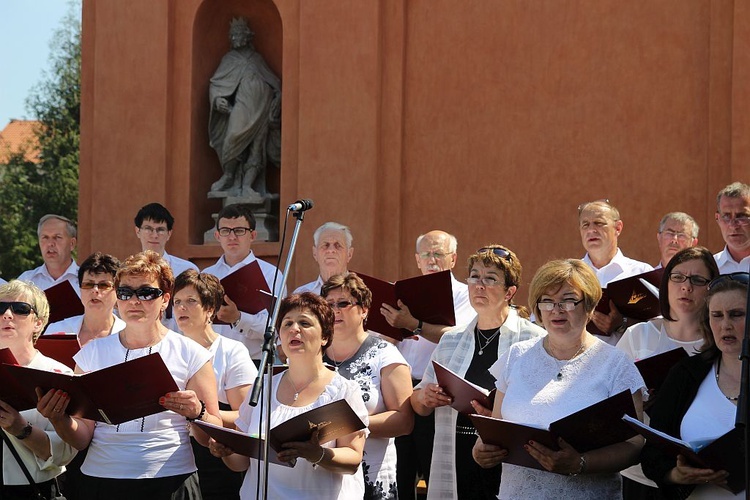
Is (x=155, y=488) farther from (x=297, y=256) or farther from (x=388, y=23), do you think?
(x=388, y=23)

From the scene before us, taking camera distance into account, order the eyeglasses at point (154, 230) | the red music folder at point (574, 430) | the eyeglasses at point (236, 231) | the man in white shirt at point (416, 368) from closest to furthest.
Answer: the red music folder at point (574, 430)
the man in white shirt at point (416, 368)
the eyeglasses at point (236, 231)
the eyeglasses at point (154, 230)

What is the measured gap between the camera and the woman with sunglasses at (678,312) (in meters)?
5.48

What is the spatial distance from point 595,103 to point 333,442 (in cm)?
521

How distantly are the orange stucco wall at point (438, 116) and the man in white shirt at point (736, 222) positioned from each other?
6.07 ft

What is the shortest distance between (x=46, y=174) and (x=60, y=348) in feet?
83.9

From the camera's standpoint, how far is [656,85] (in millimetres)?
9195

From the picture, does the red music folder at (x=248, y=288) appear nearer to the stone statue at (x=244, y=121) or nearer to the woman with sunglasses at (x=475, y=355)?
the woman with sunglasses at (x=475, y=355)

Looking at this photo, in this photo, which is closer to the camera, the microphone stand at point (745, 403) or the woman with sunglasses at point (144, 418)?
the microphone stand at point (745, 403)

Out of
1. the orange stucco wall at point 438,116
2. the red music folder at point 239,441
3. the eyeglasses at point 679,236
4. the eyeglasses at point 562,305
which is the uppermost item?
the orange stucco wall at point 438,116

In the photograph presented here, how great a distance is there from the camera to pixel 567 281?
4.81 m

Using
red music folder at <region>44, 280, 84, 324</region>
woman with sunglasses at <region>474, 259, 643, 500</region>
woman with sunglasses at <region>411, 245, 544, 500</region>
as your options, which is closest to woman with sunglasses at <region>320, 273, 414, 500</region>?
woman with sunglasses at <region>411, 245, 544, 500</region>

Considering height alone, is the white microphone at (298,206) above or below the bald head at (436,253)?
above

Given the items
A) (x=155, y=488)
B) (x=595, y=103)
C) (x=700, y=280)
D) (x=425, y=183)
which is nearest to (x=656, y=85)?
(x=595, y=103)

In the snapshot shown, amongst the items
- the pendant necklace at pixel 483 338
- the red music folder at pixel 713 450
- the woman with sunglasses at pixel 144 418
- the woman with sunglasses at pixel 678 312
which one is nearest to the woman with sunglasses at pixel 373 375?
the pendant necklace at pixel 483 338
